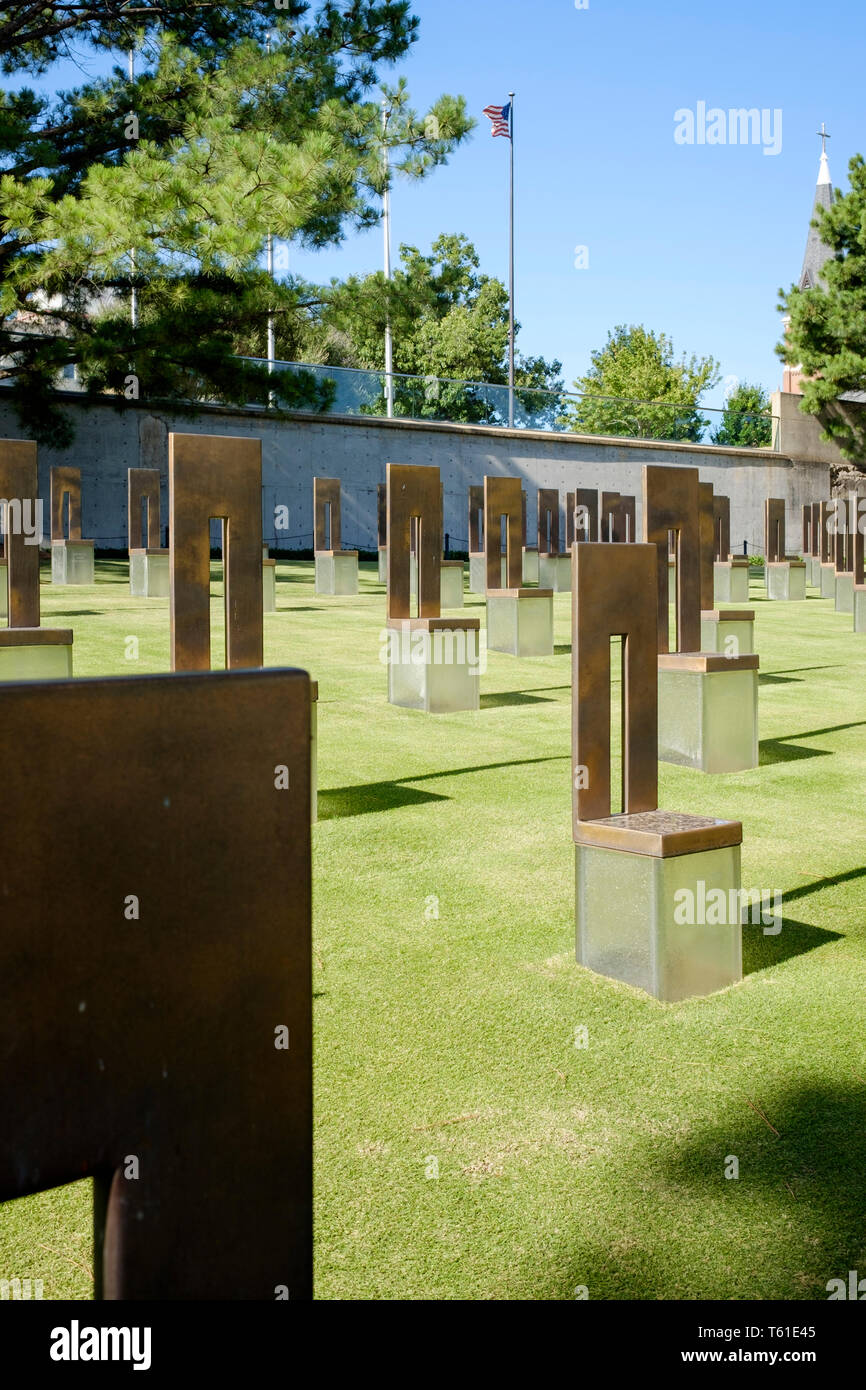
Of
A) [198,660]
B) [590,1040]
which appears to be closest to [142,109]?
[198,660]

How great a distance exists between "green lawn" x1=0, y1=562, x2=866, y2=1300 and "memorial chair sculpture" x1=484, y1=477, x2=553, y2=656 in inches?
194

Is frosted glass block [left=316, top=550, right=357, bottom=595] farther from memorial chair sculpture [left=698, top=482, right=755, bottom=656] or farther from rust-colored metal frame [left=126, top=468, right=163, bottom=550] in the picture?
memorial chair sculpture [left=698, top=482, right=755, bottom=656]

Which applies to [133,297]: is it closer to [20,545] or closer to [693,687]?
[20,545]

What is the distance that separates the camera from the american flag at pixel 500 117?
36.4m

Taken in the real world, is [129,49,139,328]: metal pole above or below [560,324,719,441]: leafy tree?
below

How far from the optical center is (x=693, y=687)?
6543mm

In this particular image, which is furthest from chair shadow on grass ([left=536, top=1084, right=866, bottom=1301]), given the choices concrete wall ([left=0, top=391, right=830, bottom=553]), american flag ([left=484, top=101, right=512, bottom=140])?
american flag ([left=484, top=101, right=512, bottom=140])

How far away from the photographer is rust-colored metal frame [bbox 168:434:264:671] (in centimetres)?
481

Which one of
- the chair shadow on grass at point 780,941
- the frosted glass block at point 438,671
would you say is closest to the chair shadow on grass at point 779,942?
the chair shadow on grass at point 780,941

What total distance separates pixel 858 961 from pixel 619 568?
1404mm

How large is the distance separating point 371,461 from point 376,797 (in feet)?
77.1

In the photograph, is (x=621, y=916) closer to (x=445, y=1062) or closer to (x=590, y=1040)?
(x=590, y=1040)

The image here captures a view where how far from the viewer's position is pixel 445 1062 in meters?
3.04

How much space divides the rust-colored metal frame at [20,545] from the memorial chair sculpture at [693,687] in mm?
3236
